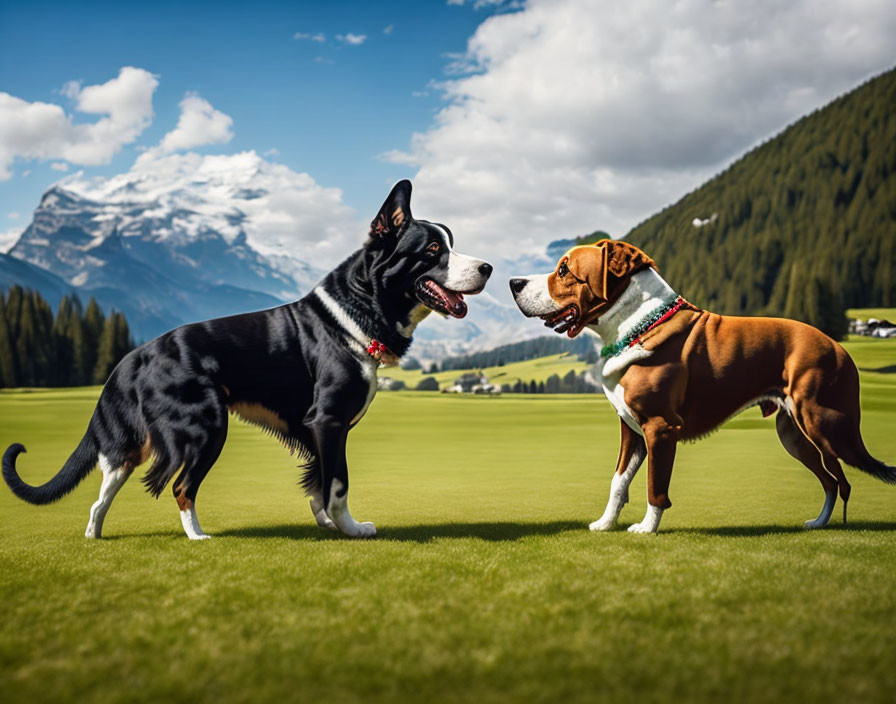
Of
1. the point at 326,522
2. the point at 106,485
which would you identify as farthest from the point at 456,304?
the point at 106,485

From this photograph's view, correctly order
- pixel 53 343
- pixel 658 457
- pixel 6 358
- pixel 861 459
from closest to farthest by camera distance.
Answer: pixel 658 457 < pixel 861 459 < pixel 6 358 < pixel 53 343

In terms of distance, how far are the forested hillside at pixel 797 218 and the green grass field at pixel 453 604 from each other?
98.1 meters

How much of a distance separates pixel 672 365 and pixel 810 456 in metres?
1.90

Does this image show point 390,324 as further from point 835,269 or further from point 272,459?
point 835,269

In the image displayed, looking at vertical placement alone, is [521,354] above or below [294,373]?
below

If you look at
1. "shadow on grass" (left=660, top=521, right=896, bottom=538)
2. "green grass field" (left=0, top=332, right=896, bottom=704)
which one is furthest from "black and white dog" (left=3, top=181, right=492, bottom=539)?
"shadow on grass" (left=660, top=521, right=896, bottom=538)

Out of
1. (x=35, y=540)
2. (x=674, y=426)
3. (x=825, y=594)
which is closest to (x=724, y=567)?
(x=825, y=594)

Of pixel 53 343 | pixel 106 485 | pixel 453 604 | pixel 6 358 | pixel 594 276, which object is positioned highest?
pixel 53 343

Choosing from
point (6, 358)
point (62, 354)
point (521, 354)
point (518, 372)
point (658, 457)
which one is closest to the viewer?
point (658, 457)

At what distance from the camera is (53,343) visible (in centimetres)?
6388

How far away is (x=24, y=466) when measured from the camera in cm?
1152

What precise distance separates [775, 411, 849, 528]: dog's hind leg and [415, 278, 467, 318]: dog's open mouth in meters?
3.12

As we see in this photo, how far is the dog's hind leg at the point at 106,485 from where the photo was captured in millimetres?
5301

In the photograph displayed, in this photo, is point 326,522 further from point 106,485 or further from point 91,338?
point 91,338
